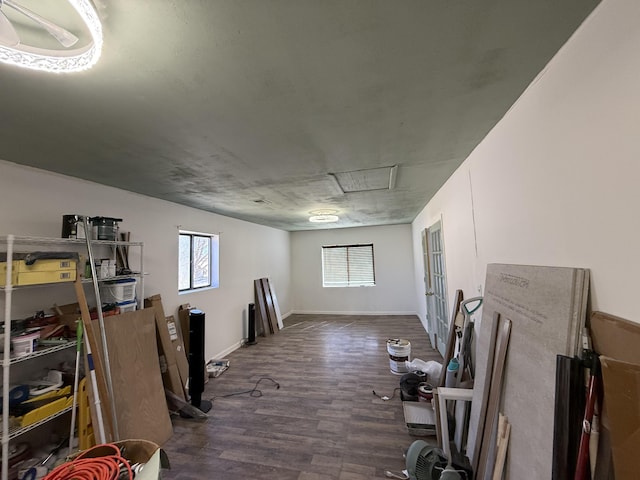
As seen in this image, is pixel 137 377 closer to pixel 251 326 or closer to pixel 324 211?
pixel 251 326

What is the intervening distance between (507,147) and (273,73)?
1458mm

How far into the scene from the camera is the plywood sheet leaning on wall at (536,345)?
3.40 ft

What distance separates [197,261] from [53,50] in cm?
362

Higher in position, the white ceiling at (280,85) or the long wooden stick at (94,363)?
the white ceiling at (280,85)

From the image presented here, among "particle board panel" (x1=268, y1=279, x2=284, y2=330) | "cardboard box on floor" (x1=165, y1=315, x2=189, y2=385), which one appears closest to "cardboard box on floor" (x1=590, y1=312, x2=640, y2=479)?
"cardboard box on floor" (x1=165, y1=315, x2=189, y2=385)

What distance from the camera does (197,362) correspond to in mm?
2889

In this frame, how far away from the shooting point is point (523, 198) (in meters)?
1.41

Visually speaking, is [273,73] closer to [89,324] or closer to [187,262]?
[89,324]

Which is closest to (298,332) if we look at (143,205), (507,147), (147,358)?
(147,358)

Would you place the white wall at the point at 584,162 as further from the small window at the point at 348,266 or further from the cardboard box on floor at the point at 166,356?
the small window at the point at 348,266

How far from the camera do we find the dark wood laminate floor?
1.94m

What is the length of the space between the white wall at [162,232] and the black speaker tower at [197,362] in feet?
1.81

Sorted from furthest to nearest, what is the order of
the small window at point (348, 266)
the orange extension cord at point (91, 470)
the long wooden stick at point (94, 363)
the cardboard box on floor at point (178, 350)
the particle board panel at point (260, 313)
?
the small window at point (348, 266) → the particle board panel at point (260, 313) → the cardboard box on floor at point (178, 350) → the long wooden stick at point (94, 363) → the orange extension cord at point (91, 470)

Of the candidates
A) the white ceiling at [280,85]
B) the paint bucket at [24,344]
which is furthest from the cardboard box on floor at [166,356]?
the white ceiling at [280,85]
